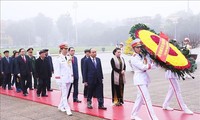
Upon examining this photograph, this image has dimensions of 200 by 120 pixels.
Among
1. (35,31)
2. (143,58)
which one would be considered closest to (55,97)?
(143,58)

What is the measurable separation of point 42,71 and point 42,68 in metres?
0.11

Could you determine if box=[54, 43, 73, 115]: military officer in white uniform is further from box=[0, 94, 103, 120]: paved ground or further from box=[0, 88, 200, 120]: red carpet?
box=[0, 88, 200, 120]: red carpet

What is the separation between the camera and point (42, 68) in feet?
29.6

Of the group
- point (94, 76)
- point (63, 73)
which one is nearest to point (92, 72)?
point (94, 76)

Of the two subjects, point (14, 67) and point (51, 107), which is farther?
point (14, 67)

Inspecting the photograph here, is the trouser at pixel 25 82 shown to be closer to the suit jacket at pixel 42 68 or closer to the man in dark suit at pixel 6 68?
the suit jacket at pixel 42 68

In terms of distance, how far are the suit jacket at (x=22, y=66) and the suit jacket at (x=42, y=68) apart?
30.0 inches

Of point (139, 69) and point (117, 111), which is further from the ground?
point (139, 69)

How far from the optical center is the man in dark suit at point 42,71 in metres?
9.02

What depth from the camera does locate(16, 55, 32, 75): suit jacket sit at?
9.62 metres

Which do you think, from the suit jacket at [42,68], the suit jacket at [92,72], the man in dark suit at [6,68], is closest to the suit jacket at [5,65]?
the man in dark suit at [6,68]

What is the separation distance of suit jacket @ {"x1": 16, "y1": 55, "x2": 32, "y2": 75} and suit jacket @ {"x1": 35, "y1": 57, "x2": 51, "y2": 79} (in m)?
0.76

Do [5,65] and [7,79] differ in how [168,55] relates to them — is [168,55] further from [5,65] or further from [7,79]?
[7,79]

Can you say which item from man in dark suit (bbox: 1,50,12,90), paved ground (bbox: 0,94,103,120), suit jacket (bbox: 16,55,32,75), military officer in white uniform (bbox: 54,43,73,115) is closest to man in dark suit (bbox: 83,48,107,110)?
military officer in white uniform (bbox: 54,43,73,115)
